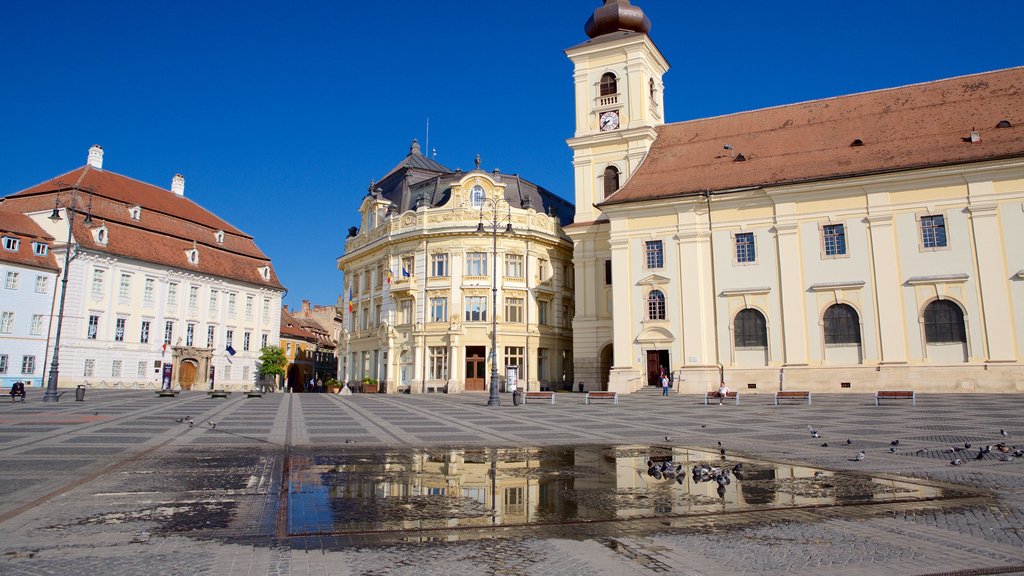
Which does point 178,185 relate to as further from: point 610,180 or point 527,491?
point 527,491

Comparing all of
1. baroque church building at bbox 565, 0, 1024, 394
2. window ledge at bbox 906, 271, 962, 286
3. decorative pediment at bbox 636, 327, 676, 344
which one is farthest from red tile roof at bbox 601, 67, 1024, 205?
decorative pediment at bbox 636, 327, 676, 344

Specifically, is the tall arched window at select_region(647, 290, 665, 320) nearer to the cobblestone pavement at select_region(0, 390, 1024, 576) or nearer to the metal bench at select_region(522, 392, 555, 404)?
the metal bench at select_region(522, 392, 555, 404)

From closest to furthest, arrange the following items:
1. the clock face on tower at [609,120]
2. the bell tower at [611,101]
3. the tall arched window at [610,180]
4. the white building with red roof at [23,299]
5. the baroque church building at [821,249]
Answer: the baroque church building at [821,249] → the white building with red roof at [23,299] → the bell tower at [611,101] → the tall arched window at [610,180] → the clock face on tower at [609,120]

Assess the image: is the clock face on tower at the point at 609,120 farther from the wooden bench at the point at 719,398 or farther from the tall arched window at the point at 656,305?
the wooden bench at the point at 719,398

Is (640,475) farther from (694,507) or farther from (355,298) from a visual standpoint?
(355,298)

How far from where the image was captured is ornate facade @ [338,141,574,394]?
49.4 meters

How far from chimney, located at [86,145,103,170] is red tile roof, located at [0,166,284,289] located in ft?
3.84

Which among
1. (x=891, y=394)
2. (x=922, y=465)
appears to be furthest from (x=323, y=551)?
(x=891, y=394)

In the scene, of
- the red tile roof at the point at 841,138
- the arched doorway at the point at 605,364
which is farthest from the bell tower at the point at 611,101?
the arched doorway at the point at 605,364

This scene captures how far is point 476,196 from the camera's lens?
5075cm

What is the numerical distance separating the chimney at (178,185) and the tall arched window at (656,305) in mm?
51615

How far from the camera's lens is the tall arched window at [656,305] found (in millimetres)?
40594

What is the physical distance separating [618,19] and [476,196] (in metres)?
16.3

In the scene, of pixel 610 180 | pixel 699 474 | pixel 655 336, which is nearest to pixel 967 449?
pixel 699 474
